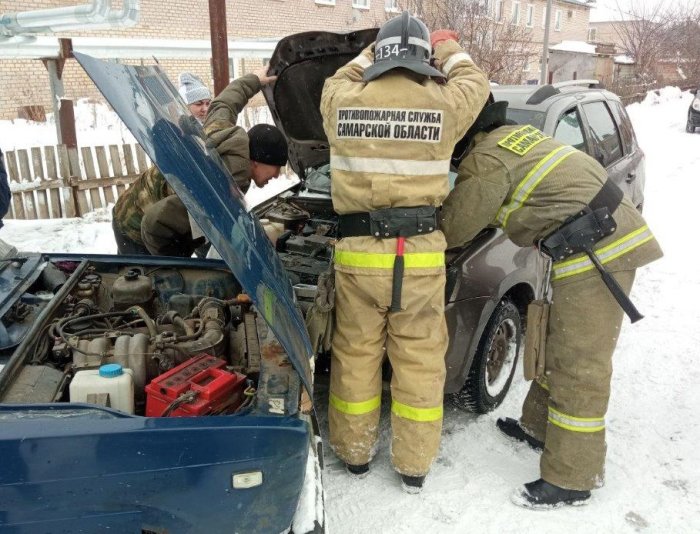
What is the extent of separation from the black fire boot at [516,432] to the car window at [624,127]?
2867mm

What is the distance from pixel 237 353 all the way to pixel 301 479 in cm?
76

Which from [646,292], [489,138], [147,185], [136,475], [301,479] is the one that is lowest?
[646,292]

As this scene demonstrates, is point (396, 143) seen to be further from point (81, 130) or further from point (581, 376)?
point (81, 130)

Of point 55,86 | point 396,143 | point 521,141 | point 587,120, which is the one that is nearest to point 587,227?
point 521,141

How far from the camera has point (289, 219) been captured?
3.72m

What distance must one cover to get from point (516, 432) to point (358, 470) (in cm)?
96

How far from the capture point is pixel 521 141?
8.42ft

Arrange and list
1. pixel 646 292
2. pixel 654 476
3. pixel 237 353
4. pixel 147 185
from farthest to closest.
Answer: pixel 646 292, pixel 147 185, pixel 654 476, pixel 237 353

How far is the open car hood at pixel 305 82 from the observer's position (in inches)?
129

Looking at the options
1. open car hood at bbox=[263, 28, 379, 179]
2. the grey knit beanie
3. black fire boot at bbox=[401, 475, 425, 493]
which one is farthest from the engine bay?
the grey knit beanie

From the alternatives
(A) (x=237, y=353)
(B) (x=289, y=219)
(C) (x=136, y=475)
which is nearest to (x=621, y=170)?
(B) (x=289, y=219)

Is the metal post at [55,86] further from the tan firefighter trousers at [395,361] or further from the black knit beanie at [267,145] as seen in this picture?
the tan firefighter trousers at [395,361]

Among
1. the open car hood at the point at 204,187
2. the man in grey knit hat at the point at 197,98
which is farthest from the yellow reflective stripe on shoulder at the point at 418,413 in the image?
the man in grey knit hat at the point at 197,98

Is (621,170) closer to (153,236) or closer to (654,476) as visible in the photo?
(654,476)
